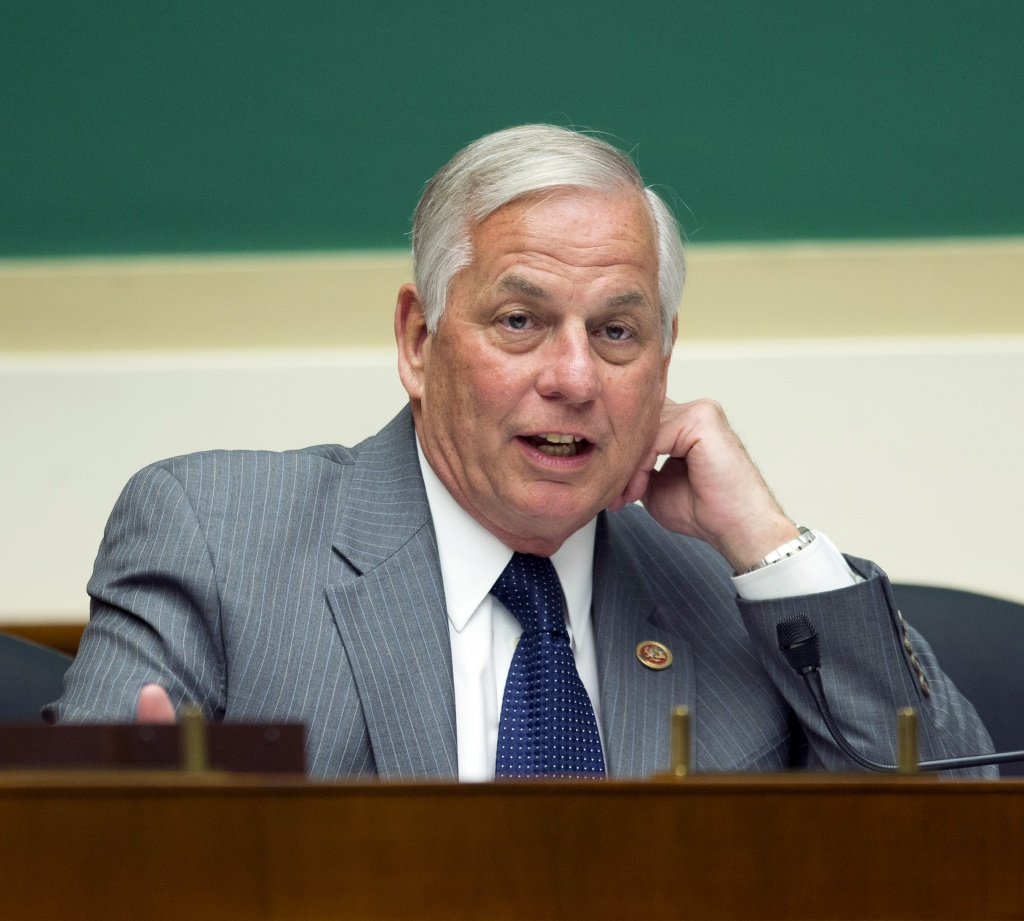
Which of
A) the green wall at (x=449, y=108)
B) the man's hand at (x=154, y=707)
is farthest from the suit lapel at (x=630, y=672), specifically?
the green wall at (x=449, y=108)

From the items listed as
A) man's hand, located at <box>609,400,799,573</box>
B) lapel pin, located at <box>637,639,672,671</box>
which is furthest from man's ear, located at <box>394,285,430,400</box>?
lapel pin, located at <box>637,639,672,671</box>

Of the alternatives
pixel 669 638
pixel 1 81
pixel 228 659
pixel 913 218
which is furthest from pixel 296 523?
pixel 913 218

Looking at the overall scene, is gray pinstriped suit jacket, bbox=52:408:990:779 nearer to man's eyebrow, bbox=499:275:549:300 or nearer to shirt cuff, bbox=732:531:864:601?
shirt cuff, bbox=732:531:864:601

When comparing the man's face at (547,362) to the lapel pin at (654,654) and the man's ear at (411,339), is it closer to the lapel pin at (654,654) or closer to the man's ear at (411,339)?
the man's ear at (411,339)

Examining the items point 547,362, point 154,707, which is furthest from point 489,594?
point 154,707

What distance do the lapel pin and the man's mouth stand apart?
0.93 ft

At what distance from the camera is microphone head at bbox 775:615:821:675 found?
66.0 inches

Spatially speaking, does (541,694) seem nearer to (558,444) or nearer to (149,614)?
(558,444)

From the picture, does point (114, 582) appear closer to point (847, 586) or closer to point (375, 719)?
point (375, 719)

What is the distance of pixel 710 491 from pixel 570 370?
1.06ft

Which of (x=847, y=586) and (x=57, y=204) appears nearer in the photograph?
(x=847, y=586)

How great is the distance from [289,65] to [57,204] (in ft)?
1.64

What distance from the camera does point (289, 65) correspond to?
2447mm

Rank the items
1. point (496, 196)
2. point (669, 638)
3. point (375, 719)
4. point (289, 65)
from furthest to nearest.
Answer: point (289, 65) < point (669, 638) < point (496, 196) < point (375, 719)
